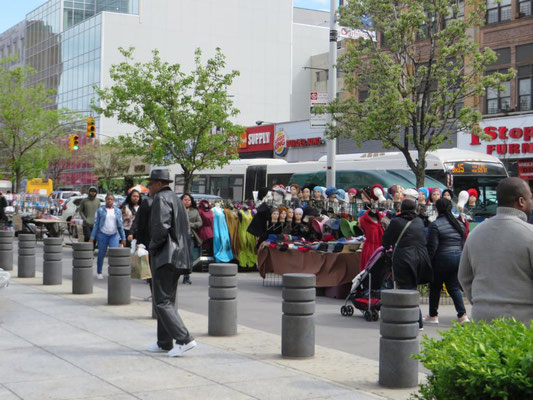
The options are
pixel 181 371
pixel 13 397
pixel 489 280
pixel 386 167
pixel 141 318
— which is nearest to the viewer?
pixel 489 280

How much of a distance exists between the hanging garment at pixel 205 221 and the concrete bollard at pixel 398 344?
11.7 metres

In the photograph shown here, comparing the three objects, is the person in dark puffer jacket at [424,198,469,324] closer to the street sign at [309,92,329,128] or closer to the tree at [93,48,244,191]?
the street sign at [309,92,329,128]

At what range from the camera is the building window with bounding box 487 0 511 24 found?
35.7 m

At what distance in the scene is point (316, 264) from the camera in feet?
49.5

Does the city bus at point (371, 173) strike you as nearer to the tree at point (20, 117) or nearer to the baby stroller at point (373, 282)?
the baby stroller at point (373, 282)

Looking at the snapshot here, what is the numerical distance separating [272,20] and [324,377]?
2960 inches

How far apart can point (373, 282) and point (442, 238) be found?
1.23 meters

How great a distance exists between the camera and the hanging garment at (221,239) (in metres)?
19.0

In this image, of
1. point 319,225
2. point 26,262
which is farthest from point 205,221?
point 26,262

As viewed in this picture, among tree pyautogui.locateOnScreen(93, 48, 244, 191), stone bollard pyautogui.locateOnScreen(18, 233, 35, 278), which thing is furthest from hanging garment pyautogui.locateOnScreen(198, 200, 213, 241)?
tree pyautogui.locateOnScreen(93, 48, 244, 191)

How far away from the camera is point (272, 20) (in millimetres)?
80250

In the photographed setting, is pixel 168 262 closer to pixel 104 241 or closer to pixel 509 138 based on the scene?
pixel 104 241

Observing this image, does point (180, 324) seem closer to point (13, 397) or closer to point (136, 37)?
point (13, 397)

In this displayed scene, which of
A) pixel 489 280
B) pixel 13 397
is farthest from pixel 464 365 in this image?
pixel 13 397
